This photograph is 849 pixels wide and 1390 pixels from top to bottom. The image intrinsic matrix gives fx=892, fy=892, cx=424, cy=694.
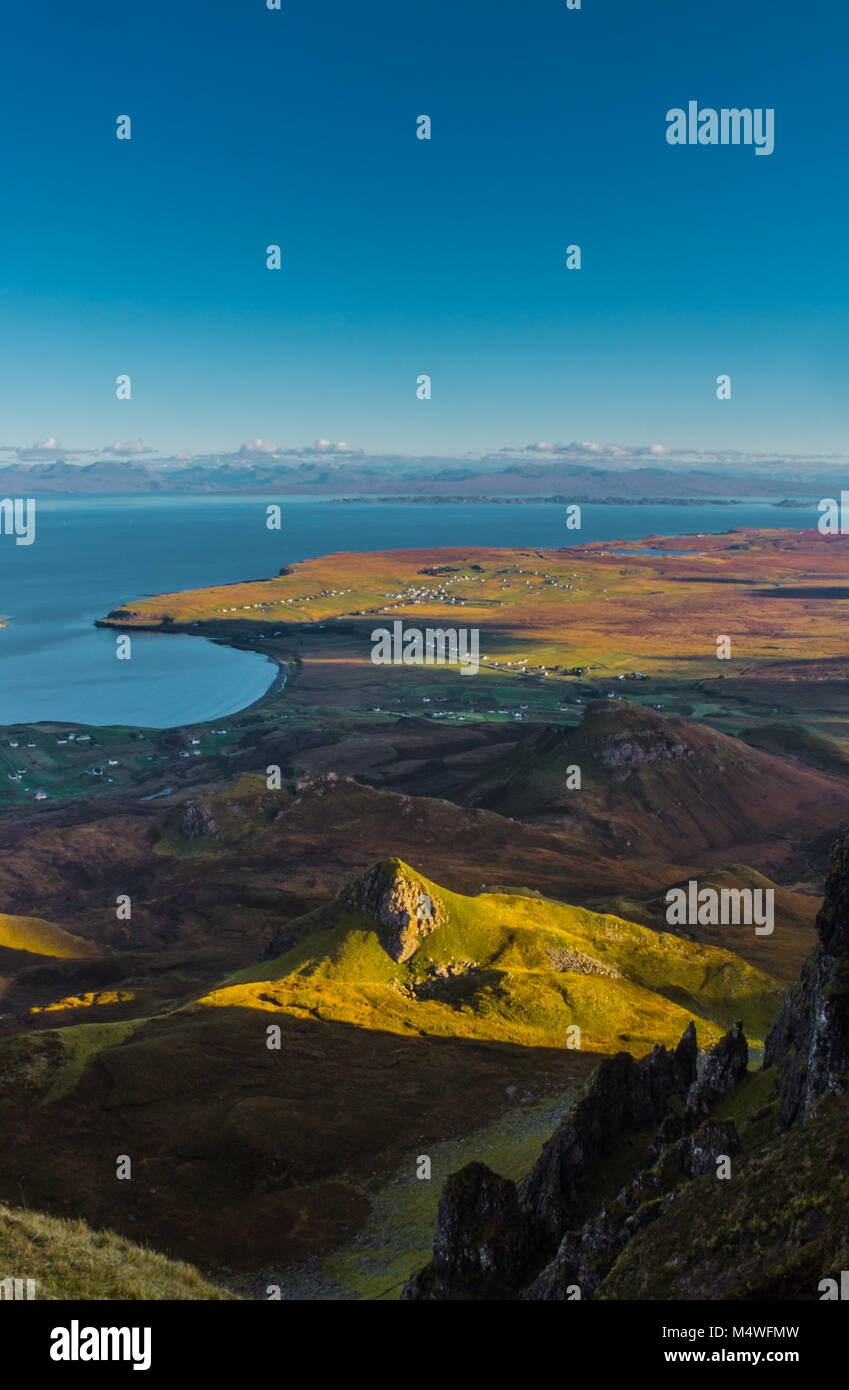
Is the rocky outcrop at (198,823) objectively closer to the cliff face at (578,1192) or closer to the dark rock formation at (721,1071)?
the cliff face at (578,1192)

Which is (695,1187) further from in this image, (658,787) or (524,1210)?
(658,787)

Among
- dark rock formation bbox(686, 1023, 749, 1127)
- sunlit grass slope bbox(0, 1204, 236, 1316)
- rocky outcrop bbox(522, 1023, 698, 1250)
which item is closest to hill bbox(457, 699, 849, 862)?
rocky outcrop bbox(522, 1023, 698, 1250)

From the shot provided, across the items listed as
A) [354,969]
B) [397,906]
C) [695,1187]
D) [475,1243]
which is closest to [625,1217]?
[695,1187]

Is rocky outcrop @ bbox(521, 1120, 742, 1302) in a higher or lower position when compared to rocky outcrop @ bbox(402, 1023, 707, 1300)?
higher

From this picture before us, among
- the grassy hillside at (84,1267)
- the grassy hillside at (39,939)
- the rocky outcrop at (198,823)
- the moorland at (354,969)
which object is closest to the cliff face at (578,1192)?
the moorland at (354,969)

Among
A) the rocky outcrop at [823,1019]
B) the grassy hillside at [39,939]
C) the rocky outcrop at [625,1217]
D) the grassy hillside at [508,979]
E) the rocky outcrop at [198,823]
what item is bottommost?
the grassy hillside at [39,939]

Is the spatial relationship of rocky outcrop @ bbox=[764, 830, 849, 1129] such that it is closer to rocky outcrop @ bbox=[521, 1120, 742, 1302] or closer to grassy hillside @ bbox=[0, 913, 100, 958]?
rocky outcrop @ bbox=[521, 1120, 742, 1302]

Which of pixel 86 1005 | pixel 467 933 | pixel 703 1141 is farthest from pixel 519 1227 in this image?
pixel 86 1005
